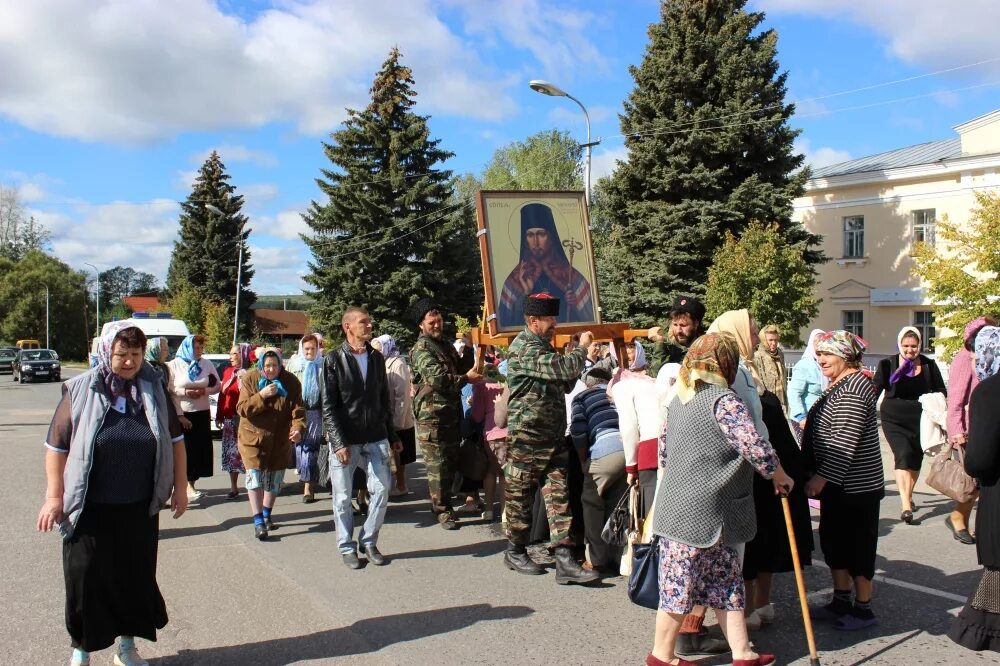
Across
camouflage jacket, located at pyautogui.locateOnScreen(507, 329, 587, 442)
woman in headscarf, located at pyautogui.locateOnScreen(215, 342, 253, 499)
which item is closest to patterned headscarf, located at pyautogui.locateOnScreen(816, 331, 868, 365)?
camouflage jacket, located at pyautogui.locateOnScreen(507, 329, 587, 442)

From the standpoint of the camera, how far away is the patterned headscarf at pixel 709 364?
3.99 metres

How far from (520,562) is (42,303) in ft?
282

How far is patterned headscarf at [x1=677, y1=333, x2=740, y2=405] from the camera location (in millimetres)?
3990

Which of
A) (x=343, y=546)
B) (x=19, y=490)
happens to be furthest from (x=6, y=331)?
(x=343, y=546)

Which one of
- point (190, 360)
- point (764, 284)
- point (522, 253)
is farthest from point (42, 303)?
point (522, 253)

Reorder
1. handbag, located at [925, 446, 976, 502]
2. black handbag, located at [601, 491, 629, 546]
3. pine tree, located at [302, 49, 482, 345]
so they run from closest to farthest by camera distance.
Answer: black handbag, located at [601, 491, 629, 546] < handbag, located at [925, 446, 976, 502] < pine tree, located at [302, 49, 482, 345]

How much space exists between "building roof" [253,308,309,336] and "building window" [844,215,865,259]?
45.9m

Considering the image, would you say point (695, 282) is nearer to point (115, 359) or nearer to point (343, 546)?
point (343, 546)

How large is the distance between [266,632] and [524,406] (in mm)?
Result: 2224

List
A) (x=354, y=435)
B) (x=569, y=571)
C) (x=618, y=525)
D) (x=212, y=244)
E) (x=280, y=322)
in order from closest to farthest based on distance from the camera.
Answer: (x=618, y=525)
(x=569, y=571)
(x=354, y=435)
(x=212, y=244)
(x=280, y=322)

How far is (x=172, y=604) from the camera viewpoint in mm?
5258

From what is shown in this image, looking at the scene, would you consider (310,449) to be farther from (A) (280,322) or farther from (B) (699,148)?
(A) (280,322)

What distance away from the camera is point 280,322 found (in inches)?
3034

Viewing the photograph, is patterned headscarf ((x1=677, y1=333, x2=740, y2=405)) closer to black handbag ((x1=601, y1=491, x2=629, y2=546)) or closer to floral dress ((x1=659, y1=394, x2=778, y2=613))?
floral dress ((x1=659, y1=394, x2=778, y2=613))
